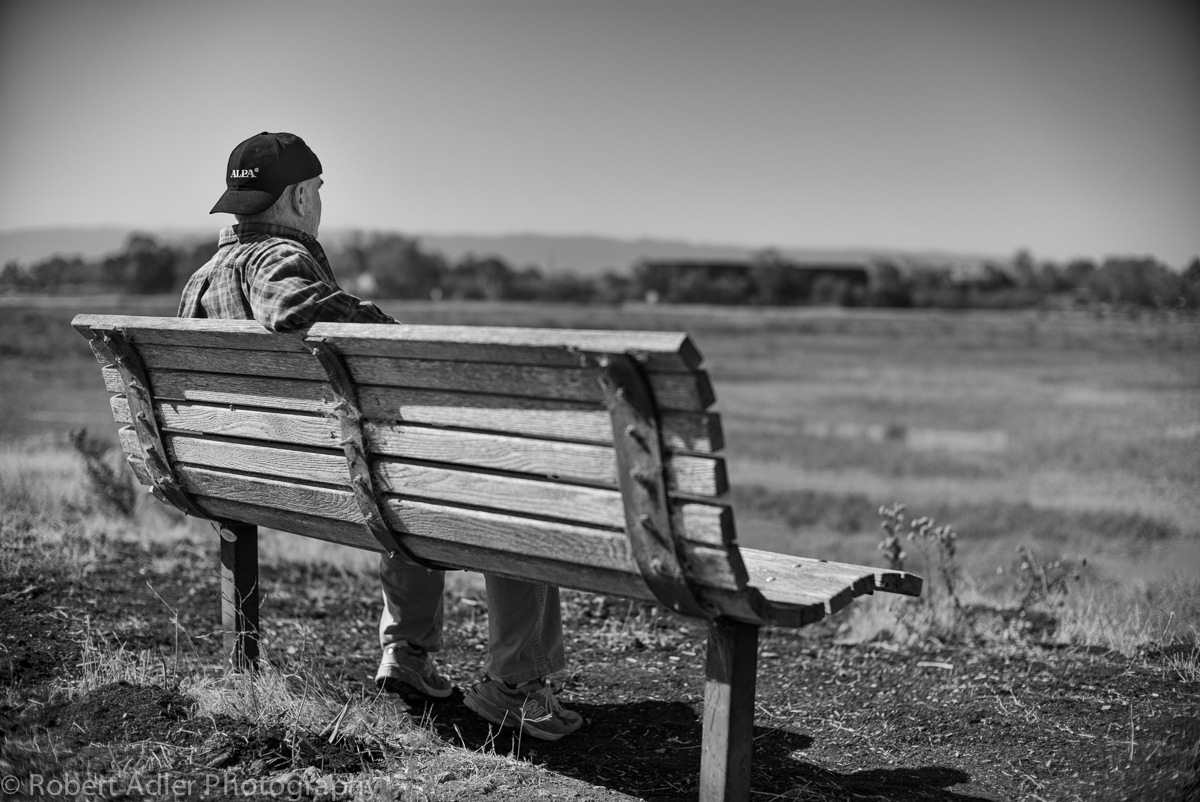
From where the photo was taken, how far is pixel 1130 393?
113 feet

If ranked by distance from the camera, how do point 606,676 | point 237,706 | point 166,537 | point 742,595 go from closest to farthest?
1. point 742,595
2. point 237,706
3. point 606,676
4. point 166,537

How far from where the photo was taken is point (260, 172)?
365cm

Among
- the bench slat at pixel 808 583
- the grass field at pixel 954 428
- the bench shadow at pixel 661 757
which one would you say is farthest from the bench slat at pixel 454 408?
the grass field at pixel 954 428

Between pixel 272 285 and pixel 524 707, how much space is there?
5.74ft

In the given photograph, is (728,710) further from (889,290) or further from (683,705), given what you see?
(889,290)

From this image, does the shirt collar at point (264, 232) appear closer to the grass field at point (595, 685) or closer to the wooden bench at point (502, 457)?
the wooden bench at point (502, 457)

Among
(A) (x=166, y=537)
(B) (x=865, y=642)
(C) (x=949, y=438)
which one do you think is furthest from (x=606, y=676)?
(C) (x=949, y=438)

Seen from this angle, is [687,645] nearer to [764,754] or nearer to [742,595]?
[764,754]

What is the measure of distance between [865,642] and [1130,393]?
33.0 meters

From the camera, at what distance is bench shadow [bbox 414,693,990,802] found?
347 cm

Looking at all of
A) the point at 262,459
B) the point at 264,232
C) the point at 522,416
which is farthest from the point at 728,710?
the point at 264,232

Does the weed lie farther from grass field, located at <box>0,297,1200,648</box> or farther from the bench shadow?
grass field, located at <box>0,297,1200,648</box>

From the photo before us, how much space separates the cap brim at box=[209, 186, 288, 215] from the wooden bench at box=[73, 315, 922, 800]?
0.45m

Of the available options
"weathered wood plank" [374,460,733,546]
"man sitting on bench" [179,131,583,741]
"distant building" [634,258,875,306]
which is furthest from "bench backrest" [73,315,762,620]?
"distant building" [634,258,875,306]
